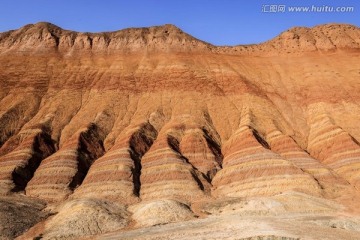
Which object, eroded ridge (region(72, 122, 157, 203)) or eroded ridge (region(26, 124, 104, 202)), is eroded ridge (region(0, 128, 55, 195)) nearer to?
eroded ridge (region(26, 124, 104, 202))

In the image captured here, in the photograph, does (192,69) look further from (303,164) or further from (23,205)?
(23,205)

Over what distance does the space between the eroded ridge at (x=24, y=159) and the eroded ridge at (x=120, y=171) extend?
8623 mm

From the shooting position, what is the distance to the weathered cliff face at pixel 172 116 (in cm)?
6059

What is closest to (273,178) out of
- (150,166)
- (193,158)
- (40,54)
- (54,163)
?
(193,158)

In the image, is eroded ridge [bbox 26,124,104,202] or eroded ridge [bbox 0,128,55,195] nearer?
eroded ridge [bbox 26,124,104,202]

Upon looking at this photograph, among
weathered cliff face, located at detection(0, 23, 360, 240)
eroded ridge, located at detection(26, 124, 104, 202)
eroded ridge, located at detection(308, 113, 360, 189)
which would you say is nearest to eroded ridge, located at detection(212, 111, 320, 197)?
weathered cliff face, located at detection(0, 23, 360, 240)

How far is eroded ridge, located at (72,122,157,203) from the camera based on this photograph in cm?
5912

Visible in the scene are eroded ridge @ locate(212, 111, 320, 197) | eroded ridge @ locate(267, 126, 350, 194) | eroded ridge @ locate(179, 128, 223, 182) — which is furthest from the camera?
eroded ridge @ locate(179, 128, 223, 182)

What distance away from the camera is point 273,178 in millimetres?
59938

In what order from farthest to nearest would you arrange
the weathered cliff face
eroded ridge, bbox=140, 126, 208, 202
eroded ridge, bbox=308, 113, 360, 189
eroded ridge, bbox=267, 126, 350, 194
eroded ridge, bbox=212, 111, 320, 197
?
eroded ridge, bbox=308, 113, 360, 189 → the weathered cliff face → eroded ridge, bbox=267, 126, 350, 194 → eroded ridge, bbox=140, 126, 208, 202 → eroded ridge, bbox=212, 111, 320, 197

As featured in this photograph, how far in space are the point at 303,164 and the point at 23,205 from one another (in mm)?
39812

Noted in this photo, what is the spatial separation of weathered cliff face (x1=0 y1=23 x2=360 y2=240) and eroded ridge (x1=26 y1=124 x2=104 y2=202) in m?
0.21

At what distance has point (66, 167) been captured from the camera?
63656mm

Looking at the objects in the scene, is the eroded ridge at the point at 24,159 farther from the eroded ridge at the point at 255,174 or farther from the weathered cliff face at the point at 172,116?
the eroded ridge at the point at 255,174
